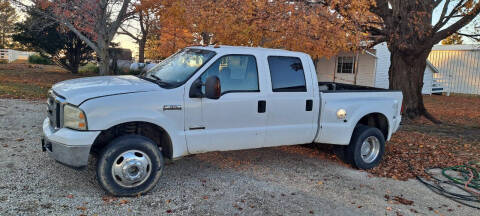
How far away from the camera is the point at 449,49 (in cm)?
2722

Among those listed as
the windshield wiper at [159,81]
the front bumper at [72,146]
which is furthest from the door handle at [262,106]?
the front bumper at [72,146]

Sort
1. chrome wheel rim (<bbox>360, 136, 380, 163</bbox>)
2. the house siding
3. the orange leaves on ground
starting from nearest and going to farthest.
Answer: chrome wheel rim (<bbox>360, 136, 380, 163</bbox>) < the orange leaves on ground < the house siding

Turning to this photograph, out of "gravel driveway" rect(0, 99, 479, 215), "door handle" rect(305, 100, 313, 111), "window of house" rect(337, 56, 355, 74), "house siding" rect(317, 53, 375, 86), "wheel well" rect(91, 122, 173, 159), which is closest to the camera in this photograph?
"gravel driveway" rect(0, 99, 479, 215)

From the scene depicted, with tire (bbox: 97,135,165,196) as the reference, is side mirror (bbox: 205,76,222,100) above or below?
above

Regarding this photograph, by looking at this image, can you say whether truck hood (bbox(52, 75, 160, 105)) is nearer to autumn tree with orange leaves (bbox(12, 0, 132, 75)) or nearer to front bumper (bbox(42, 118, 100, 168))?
front bumper (bbox(42, 118, 100, 168))

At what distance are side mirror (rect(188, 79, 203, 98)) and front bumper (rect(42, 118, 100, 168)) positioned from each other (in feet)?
3.90

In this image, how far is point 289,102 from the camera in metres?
5.34

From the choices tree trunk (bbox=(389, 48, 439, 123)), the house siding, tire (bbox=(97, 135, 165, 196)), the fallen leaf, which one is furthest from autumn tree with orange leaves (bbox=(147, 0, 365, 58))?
the house siding

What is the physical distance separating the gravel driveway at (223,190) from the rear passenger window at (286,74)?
1.35 metres

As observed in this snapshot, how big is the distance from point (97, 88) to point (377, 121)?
4.82 m

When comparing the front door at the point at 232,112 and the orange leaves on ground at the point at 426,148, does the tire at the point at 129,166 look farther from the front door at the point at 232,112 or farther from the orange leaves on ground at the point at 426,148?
the orange leaves on ground at the point at 426,148

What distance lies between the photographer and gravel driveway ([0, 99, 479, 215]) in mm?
4160

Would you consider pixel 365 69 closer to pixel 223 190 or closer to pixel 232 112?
pixel 232 112

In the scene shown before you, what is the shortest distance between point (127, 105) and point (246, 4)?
5938 millimetres
